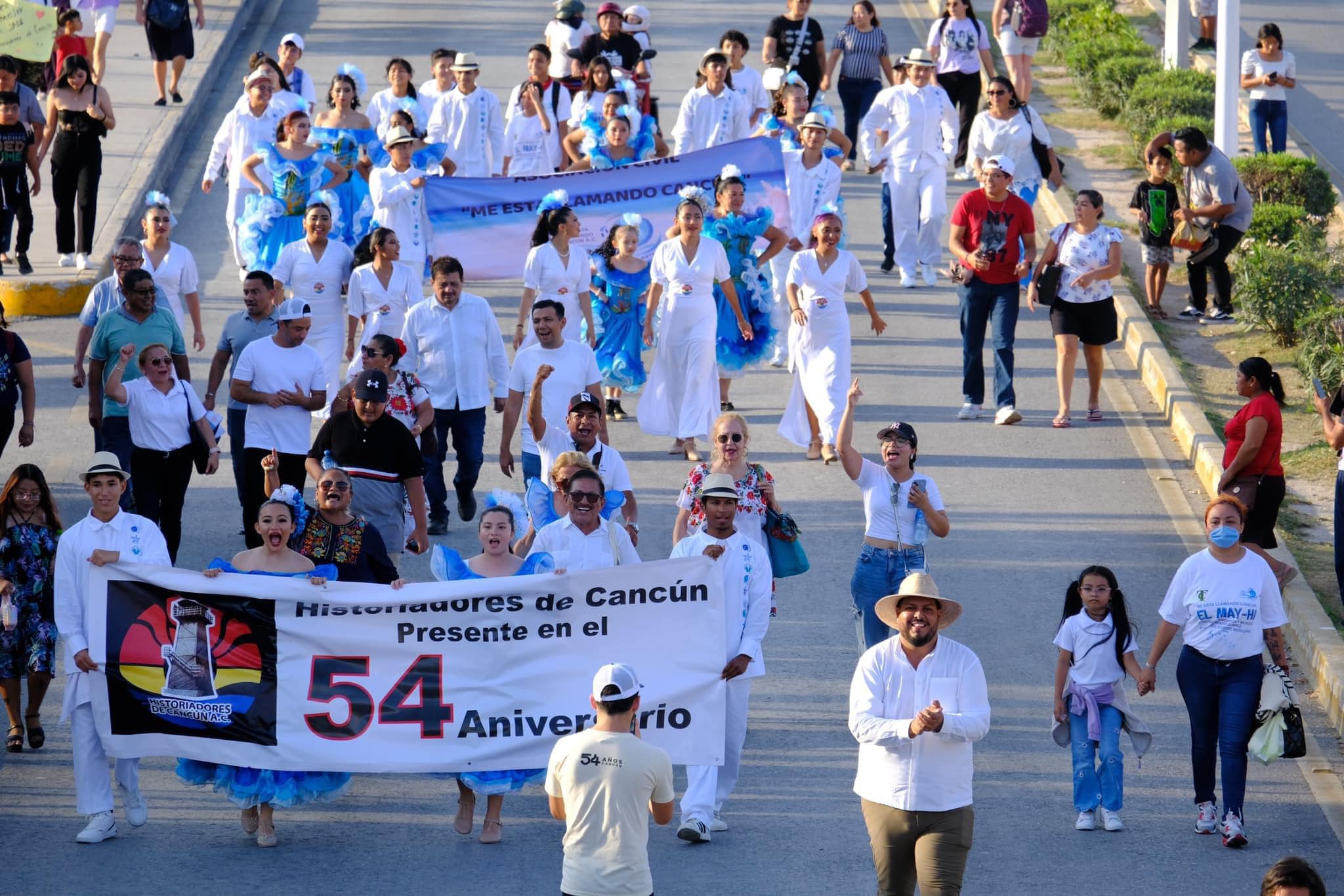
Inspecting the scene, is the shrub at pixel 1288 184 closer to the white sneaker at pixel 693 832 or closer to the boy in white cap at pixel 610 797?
the white sneaker at pixel 693 832

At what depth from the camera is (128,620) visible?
997 cm

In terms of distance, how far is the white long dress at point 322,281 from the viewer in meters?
15.0

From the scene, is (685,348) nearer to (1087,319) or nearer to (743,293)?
(743,293)

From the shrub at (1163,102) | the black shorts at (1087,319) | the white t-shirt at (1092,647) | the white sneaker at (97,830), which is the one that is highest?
the shrub at (1163,102)

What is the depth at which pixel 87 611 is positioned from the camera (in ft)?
32.8

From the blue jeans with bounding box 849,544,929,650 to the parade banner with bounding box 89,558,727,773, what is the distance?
1.32m

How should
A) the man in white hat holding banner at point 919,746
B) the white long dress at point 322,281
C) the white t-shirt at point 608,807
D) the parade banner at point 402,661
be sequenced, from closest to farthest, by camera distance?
the white t-shirt at point 608,807
the man in white hat holding banner at point 919,746
the parade banner at point 402,661
the white long dress at point 322,281

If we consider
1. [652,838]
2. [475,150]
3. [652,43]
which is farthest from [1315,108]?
[652,838]

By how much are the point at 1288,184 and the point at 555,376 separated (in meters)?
10.8

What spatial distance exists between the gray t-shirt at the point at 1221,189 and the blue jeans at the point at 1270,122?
452 centimetres

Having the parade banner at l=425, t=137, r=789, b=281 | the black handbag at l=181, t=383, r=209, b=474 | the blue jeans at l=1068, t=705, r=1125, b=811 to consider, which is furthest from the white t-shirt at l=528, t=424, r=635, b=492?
the parade banner at l=425, t=137, r=789, b=281

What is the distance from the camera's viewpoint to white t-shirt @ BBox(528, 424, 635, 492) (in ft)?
37.9

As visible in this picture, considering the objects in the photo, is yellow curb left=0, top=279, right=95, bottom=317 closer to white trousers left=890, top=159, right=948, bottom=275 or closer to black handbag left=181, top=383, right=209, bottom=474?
black handbag left=181, top=383, right=209, bottom=474

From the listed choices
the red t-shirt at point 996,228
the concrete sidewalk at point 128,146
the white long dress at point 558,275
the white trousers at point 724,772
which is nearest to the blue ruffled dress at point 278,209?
the concrete sidewalk at point 128,146
